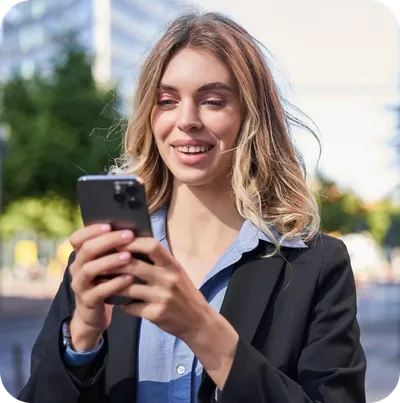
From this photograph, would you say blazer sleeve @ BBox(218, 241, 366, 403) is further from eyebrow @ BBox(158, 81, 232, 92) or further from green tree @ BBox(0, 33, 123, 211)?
green tree @ BBox(0, 33, 123, 211)

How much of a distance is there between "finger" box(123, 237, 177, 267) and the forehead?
0.39 metres

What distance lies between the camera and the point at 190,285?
3.14 ft

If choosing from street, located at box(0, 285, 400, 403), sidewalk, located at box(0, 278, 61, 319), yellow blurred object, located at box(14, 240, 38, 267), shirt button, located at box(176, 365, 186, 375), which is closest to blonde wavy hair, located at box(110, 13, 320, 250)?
shirt button, located at box(176, 365, 186, 375)

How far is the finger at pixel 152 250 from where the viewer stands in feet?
3.04

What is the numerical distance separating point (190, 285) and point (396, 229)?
10.3m

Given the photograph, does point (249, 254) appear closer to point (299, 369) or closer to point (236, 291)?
point (236, 291)

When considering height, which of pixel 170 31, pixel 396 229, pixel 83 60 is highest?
pixel 83 60

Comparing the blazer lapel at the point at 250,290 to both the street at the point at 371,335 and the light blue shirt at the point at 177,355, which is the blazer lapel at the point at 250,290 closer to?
the light blue shirt at the point at 177,355

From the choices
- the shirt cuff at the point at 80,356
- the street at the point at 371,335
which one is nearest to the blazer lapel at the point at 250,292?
the shirt cuff at the point at 80,356

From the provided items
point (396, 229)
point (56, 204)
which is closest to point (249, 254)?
point (396, 229)

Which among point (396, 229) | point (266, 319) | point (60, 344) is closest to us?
point (60, 344)

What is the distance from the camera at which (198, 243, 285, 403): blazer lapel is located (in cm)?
119

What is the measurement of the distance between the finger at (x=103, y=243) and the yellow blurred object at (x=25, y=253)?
80.7ft

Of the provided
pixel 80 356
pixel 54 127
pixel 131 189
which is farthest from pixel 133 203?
pixel 54 127
